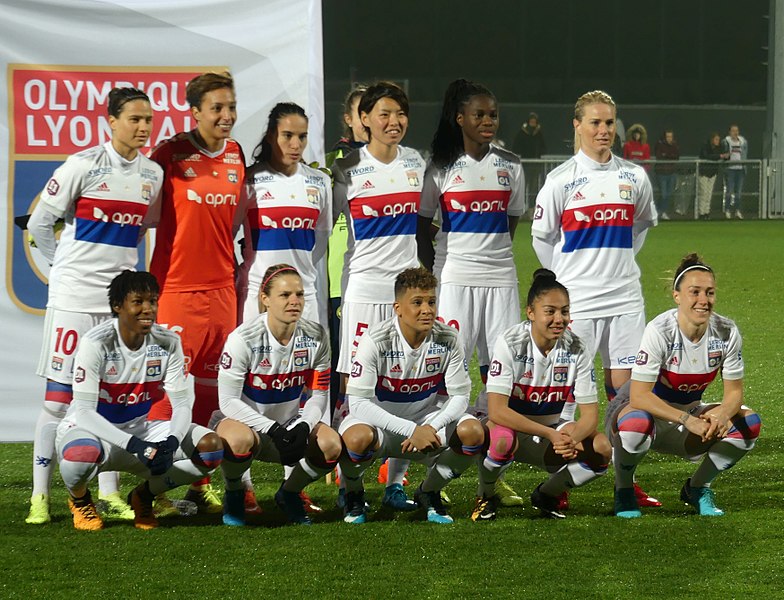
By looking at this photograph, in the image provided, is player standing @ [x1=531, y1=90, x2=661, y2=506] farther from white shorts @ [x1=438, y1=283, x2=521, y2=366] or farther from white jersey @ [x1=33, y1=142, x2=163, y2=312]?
white jersey @ [x1=33, y1=142, x2=163, y2=312]

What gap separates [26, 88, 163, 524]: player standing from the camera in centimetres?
505

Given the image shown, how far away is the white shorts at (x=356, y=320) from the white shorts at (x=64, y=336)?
3.47 feet

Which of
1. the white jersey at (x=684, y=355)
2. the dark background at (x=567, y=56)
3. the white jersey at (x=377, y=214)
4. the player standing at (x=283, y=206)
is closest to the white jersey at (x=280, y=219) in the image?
the player standing at (x=283, y=206)

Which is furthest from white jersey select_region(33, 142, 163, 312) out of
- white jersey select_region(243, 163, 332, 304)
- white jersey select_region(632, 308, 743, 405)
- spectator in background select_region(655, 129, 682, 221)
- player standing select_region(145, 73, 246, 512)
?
spectator in background select_region(655, 129, 682, 221)

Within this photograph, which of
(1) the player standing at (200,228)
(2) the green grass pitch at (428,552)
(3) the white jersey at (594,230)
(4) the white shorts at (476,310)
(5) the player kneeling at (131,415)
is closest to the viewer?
(2) the green grass pitch at (428,552)

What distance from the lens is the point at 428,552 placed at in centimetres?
457

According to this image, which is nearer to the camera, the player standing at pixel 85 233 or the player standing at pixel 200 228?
the player standing at pixel 85 233

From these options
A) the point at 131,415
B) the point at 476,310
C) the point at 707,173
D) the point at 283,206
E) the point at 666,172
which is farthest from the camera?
the point at 707,173

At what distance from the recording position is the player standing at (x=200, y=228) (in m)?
5.24

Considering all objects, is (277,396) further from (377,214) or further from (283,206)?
(377,214)

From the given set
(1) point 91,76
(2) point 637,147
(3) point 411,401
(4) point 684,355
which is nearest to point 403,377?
(3) point 411,401

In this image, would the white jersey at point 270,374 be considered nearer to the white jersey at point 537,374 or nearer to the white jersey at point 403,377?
the white jersey at point 403,377

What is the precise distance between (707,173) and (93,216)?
18.6 metres

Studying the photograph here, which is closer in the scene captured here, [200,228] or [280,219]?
[200,228]
